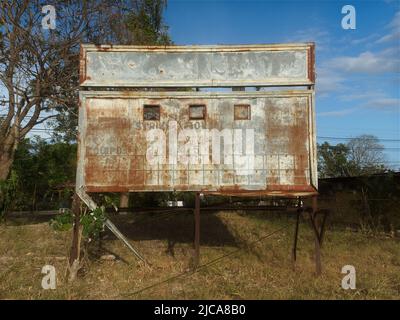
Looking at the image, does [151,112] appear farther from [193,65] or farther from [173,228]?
[173,228]

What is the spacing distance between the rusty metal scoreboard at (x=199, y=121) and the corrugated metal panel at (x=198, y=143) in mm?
25

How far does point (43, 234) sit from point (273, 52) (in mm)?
10848

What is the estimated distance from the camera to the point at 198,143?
11102mm

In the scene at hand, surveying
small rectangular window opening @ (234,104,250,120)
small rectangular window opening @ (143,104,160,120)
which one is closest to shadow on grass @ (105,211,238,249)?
small rectangular window opening @ (143,104,160,120)

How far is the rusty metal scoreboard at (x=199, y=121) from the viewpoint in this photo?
11.0m

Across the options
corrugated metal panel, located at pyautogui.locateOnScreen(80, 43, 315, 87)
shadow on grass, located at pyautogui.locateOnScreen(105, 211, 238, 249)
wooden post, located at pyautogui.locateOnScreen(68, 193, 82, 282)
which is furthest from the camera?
shadow on grass, located at pyautogui.locateOnScreen(105, 211, 238, 249)

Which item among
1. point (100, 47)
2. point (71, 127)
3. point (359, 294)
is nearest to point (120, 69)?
point (100, 47)

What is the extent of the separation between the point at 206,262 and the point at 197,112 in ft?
13.6

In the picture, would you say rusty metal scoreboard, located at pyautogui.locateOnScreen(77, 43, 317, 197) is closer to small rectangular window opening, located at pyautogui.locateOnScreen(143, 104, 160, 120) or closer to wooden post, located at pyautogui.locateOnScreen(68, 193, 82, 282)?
small rectangular window opening, located at pyautogui.locateOnScreen(143, 104, 160, 120)

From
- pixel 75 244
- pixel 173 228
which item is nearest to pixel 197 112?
pixel 75 244

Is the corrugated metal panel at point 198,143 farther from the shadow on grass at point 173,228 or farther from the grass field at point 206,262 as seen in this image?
the shadow on grass at point 173,228

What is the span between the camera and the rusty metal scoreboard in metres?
11.0

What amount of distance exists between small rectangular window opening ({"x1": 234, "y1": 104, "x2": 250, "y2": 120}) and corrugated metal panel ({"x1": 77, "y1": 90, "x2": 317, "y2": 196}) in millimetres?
75

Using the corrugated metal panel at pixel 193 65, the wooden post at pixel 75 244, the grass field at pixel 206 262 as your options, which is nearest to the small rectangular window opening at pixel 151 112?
the corrugated metal panel at pixel 193 65
